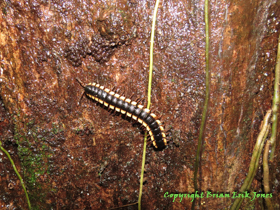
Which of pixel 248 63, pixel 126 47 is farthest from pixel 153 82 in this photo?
pixel 248 63

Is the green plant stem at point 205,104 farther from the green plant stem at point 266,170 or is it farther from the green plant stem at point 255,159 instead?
the green plant stem at point 266,170

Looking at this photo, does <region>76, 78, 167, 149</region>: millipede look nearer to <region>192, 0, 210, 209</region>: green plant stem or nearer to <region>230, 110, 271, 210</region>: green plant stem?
<region>192, 0, 210, 209</region>: green plant stem

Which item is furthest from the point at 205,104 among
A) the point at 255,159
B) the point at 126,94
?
the point at 126,94

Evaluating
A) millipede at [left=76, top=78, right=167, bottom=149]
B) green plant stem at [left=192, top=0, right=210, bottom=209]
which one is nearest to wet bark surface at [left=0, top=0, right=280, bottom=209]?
green plant stem at [left=192, top=0, right=210, bottom=209]

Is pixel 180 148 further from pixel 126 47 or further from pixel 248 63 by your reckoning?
pixel 126 47

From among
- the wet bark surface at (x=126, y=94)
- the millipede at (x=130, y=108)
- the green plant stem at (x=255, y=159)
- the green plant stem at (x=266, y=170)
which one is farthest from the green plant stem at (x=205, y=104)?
the green plant stem at (x=266, y=170)

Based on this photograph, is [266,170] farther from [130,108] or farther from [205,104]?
[130,108]
